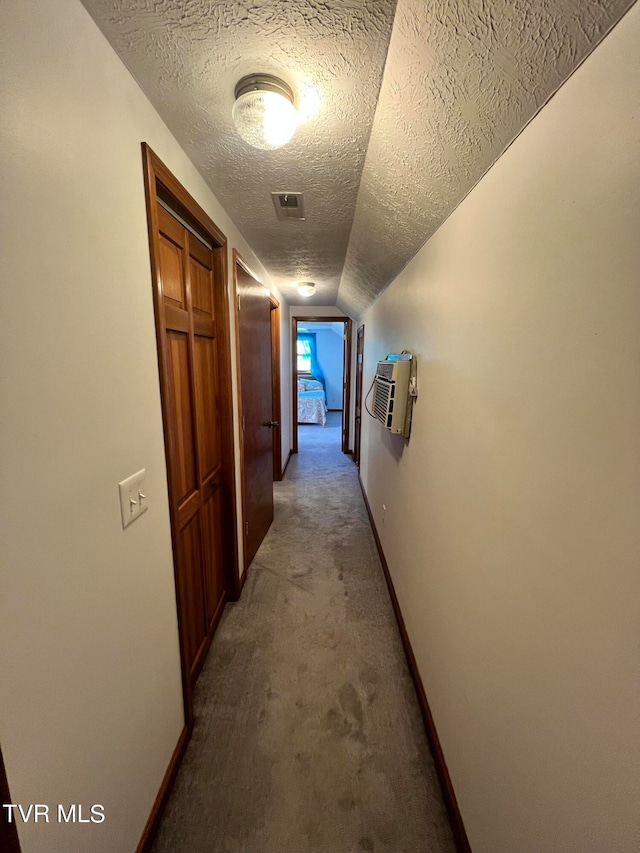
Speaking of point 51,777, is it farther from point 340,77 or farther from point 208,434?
point 340,77

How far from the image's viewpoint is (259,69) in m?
0.85

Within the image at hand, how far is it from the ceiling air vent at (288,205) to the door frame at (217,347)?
0.32 meters

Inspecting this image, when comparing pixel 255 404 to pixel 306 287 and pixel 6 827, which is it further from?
pixel 6 827

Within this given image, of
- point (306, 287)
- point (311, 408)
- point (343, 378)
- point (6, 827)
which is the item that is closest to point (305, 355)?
point (311, 408)

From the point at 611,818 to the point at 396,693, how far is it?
1184mm

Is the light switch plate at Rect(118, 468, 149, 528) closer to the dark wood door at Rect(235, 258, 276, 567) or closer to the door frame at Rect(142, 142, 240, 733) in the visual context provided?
the door frame at Rect(142, 142, 240, 733)

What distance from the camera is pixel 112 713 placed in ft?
2.79

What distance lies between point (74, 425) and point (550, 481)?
0.99 meters

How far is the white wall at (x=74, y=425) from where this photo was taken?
56 cm

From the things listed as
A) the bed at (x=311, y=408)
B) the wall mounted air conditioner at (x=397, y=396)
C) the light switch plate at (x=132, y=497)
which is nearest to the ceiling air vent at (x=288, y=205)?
the wall mounted air conditioner at (x=397, y=396)

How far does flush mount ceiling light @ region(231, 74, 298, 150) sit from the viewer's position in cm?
88

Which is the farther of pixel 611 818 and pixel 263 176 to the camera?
pixel 263 176

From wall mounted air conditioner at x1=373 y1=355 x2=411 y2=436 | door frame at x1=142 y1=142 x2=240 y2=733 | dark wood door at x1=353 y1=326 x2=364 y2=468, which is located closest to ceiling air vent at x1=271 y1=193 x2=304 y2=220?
door frame at x1=142 y1=142 x2=240 y2=733

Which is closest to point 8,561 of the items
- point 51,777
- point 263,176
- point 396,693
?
point 51,777
